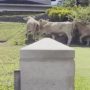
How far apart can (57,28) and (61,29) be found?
0.50 ft

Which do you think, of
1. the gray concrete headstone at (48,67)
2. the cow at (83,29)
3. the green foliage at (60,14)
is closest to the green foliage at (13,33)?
the green foliage at (60,14)

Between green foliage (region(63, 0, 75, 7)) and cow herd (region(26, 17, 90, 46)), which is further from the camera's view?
green foliage (region(63, 0, 75, 7))

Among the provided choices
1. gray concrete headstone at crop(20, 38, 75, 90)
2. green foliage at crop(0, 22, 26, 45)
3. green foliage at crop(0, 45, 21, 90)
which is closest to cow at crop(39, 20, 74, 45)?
green foliage at crop(0, 22, 26, 45)

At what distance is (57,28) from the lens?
51.2 feet

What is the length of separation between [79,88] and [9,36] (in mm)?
10114

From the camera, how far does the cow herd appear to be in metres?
15.4

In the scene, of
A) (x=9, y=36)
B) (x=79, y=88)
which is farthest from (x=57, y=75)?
(x=9, y=36)

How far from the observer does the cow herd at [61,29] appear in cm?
1540

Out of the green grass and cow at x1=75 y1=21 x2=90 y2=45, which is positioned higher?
the green grass

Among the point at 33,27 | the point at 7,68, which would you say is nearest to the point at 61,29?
the point at 33,27

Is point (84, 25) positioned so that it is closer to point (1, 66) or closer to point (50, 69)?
point (1, 66)

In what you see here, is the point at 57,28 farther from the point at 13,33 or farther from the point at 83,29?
the point at 13,33

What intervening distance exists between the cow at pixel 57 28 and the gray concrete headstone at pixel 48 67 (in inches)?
431

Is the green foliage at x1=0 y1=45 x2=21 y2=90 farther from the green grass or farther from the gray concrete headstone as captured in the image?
the gray concrete headstone
